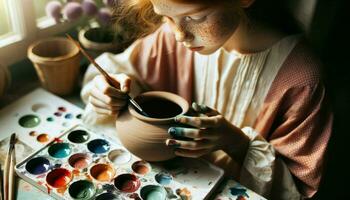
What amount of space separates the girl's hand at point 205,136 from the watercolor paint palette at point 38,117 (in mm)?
311

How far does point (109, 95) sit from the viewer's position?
2.81 ft

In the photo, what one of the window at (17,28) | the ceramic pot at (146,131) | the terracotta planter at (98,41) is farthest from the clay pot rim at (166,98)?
the window at (17,28)

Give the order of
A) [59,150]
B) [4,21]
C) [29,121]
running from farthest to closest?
1. [4,21]
2. [29,121]
3. [59,150]

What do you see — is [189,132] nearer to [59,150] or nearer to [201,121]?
[201,121]

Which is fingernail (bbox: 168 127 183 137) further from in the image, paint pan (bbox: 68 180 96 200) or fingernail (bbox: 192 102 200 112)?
paint pan (bbox: 68 180 96 200)

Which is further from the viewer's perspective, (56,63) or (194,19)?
(56,63)

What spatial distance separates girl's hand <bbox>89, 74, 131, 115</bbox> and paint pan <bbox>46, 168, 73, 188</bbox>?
159 millimetres

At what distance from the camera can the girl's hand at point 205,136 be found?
0.78 m

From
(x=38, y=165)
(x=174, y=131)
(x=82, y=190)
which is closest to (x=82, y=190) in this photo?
(x=82, y=190)

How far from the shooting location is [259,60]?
0.94m

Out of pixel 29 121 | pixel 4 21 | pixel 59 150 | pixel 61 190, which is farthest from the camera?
pixel 4 21

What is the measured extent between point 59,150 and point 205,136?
1.04 feet

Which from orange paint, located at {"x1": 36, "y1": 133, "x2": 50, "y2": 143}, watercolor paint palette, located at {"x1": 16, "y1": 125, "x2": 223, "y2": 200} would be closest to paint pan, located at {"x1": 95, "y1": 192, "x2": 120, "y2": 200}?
watercolor paint palette, located at {"x1": 16, "y1": 125, "x2": 223, "y2": 200}

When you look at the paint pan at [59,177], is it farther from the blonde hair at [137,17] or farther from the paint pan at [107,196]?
the blonde hair at [137,17]
